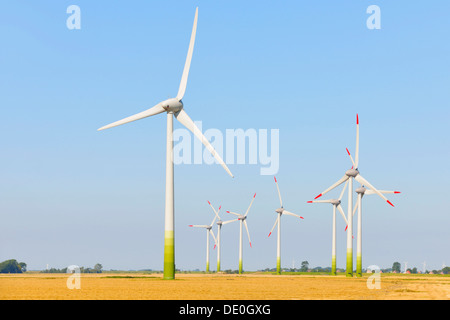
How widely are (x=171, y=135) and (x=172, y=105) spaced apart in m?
4.70

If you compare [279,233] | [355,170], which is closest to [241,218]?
[279,233]

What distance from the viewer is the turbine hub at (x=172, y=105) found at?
3051 inches

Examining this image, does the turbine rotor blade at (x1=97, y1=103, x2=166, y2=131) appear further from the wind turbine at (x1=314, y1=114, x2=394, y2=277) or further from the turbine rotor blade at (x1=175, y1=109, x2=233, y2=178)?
the wind turbine at (x1=314, y1=114, x2=394, y2=277)

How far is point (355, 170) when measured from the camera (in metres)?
127

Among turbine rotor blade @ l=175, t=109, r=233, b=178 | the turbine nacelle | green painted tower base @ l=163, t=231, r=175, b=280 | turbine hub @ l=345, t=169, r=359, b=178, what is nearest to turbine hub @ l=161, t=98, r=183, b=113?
turbine rotor blade @ l=175, t=109, r=233, b=178

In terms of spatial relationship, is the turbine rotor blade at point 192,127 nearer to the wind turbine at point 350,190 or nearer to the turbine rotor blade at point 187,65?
the turbine rotor blade at point 187,65

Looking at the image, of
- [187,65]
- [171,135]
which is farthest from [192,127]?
[187,65]

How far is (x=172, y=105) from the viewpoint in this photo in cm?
A: 7756

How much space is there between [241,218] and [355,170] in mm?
65337

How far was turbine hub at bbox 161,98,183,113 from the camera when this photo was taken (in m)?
77.5

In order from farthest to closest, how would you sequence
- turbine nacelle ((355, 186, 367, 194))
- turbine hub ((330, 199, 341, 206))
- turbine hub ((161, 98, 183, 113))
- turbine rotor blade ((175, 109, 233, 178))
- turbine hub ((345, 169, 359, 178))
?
1. turbine hub ((330, 199, 341, 206))
2. turbine nacelle ((355, 186, 367, 194))
3. turbine hub ((345, 169, 359, 178))
4. turbine hub ((161, 98, 183, 113))
5. turbine rotor blade ((175, 109, 233, 178))
